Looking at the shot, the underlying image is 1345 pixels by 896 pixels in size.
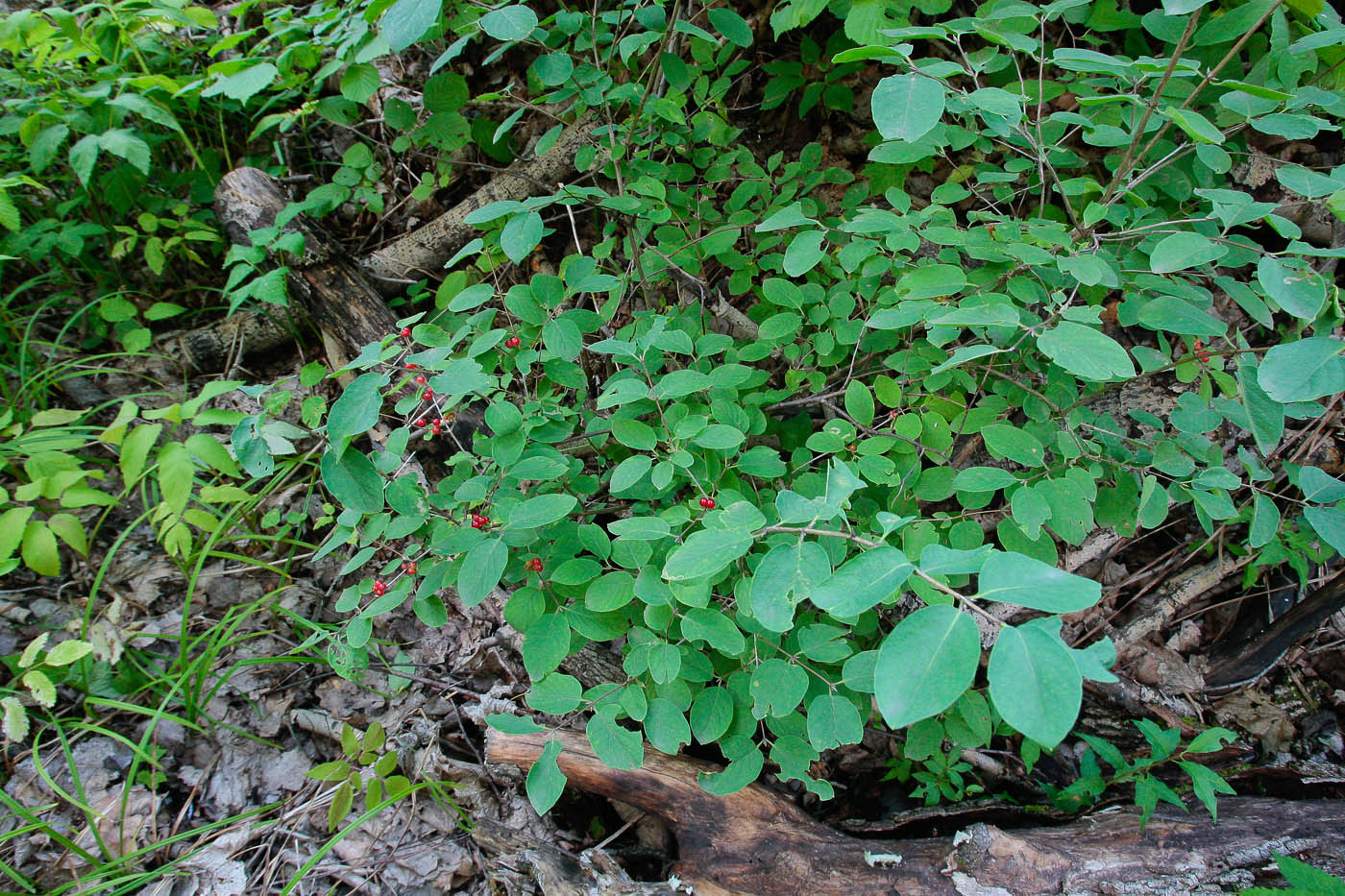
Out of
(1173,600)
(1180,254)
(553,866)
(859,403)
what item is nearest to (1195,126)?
(1180,254)

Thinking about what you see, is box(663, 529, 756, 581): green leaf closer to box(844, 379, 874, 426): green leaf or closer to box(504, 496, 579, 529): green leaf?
box(504, 496, 579, 529): green leaf

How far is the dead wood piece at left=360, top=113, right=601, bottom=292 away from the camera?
2.39 metres

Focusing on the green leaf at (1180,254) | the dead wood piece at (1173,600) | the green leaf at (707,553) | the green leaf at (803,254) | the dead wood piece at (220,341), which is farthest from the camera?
the dead wood piece at (220,341)

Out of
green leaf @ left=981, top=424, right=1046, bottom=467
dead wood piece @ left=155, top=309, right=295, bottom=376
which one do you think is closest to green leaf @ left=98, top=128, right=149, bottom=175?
dead wood piece @ left=155, top=309, right=295, bottom=376

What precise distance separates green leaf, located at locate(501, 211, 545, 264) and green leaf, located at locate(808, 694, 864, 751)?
2.97ft

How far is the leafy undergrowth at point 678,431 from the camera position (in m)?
1.03

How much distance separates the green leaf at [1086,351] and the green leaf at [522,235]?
825 mm

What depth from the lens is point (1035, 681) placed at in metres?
0.59

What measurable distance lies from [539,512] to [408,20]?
0.77 meters

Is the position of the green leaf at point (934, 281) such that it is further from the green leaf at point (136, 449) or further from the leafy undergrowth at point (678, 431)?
the green leaf at point (136, 449)

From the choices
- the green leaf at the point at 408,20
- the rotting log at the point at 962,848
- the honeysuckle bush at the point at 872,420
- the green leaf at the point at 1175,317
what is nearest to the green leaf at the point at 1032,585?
the honeysuckle bush at the point at 872,420

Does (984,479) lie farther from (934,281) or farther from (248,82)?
(248,82)

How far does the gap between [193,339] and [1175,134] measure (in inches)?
126

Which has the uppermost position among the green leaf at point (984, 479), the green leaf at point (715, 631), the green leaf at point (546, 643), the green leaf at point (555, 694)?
the green leaf at point (984, 479)
